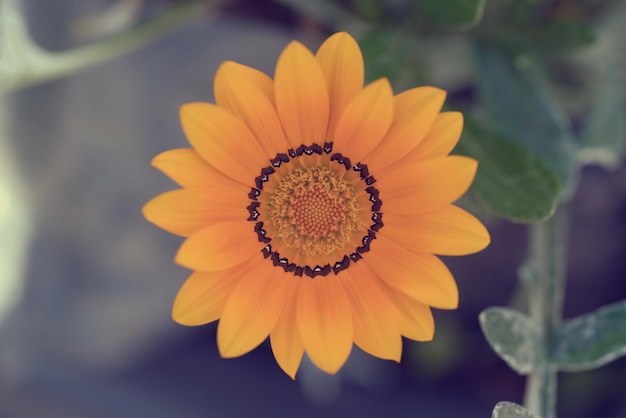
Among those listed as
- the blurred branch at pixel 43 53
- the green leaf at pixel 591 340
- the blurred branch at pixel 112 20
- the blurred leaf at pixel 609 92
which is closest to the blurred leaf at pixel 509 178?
the green leaf at pixel 591 340

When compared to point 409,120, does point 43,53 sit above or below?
above

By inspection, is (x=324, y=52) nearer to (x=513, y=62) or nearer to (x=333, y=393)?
(x=513, y=62)

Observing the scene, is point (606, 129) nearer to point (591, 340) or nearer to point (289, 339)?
point (591, 340)

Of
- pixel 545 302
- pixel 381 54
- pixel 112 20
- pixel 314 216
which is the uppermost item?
pixel 112 20

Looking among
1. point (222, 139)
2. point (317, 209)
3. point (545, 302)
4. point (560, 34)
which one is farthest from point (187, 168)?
point (560, 34)

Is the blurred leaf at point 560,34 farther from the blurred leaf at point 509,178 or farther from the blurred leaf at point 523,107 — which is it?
the blurred leaf at point 509,178

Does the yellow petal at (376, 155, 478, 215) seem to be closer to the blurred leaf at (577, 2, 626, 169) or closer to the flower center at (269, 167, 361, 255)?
the flower center at (269, 167, 361, 255)

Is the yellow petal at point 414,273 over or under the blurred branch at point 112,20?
under
